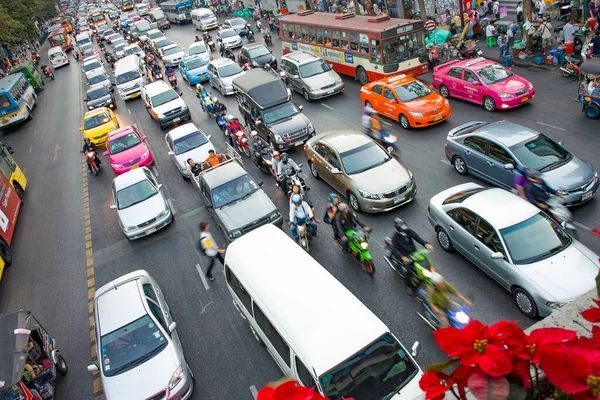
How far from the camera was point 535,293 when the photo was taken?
767 centimetres

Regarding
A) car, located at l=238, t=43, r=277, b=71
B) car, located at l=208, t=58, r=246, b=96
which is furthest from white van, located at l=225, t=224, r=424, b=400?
car, located at l=238, t=43, r=277, b=71

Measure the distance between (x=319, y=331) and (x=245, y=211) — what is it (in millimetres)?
6191

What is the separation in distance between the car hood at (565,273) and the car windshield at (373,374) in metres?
3.02

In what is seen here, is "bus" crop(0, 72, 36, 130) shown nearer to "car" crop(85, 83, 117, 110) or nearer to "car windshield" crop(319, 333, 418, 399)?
"car" crop(85, 83, 117, 110)

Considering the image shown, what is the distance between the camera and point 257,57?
2717 cm

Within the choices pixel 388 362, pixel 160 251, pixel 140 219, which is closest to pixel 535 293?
pixel 388 362

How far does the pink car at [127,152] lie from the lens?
696 inches

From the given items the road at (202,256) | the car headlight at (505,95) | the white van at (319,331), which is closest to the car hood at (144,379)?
the road at (202,256)

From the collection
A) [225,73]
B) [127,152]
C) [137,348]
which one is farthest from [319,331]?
[225,73]

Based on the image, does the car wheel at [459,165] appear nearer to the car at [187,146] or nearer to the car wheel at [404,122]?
the car wheel at [404,122]

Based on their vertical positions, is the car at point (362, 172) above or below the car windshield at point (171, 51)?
below

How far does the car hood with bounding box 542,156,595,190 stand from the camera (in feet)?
33.7

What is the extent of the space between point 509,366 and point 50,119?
34.5 m

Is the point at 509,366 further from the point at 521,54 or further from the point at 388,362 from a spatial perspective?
the point at 521,54
